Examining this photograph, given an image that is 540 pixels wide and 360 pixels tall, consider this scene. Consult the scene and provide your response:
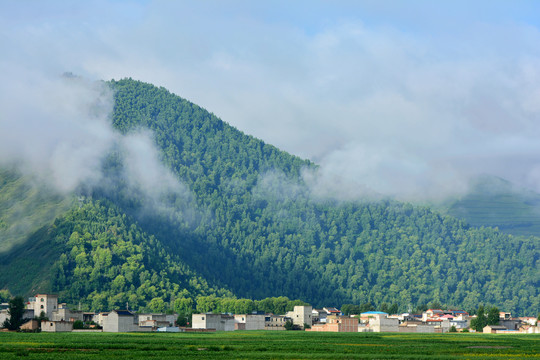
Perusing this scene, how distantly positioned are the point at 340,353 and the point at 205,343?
3993 centimetres

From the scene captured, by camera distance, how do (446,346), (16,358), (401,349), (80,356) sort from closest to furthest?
(16,358) < (80,356) < (401,349) < (446,346)

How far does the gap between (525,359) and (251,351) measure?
47859 mm

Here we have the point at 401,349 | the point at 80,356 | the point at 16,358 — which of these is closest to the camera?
the point at 16,358

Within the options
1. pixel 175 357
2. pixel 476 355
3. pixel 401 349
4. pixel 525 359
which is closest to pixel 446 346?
pixel 401 349

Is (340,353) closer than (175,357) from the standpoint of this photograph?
No

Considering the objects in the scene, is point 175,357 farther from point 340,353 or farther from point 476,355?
point 476,355

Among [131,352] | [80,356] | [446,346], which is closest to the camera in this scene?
[80,356]

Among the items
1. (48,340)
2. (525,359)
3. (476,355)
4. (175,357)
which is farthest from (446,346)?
(48,340)

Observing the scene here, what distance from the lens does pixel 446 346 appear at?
19412cm

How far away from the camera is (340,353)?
16488cm

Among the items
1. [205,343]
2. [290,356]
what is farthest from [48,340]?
[290,356]

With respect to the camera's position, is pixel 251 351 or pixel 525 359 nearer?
pixel 525 359

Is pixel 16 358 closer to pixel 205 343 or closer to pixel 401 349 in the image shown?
pixel 205 343

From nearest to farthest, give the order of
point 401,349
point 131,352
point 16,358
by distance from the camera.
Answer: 1. point 16,358
2. point 131,352
3. point 401,349
